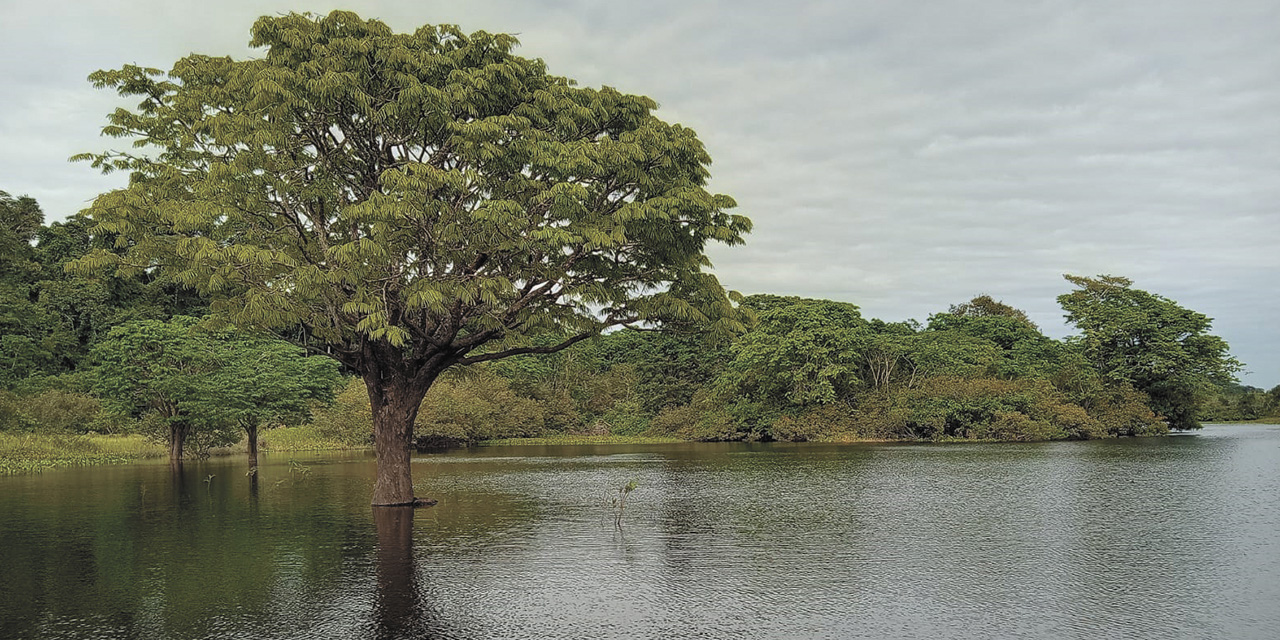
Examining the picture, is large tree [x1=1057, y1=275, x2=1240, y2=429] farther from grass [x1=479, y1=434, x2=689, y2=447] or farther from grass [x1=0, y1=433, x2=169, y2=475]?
grass [x1=0, y1=433, x2=169, y2=475]

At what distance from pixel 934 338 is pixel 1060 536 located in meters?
51.9

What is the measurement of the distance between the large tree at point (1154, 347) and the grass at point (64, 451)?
6746cm

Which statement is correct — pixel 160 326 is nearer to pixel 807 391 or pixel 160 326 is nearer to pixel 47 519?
pixel 47 519

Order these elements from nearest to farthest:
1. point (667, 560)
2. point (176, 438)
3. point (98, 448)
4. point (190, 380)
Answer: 1. point (667, 560)
2. point (190, 380)
3. point (176, 438)
4. point (98, 448)

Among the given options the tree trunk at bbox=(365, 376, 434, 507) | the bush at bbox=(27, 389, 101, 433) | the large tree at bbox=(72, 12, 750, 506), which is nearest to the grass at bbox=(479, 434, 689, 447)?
the bush at bbox=(27, 389, 101, 433)

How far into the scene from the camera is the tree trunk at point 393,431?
69.6 ft

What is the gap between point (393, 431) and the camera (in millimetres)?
21109

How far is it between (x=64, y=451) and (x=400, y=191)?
37215 mm

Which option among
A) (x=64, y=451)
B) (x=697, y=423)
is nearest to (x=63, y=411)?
(x=64, y=451)

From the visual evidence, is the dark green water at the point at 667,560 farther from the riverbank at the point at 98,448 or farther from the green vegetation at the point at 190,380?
the riverbank at the point at 98,448

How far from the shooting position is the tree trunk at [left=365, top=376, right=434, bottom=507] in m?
21.2

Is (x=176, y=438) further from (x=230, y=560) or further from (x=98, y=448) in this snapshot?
(x=230, y=560)

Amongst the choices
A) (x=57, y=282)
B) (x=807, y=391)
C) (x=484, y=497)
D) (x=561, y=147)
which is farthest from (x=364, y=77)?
(x=57, y=282)

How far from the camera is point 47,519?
1980cm
